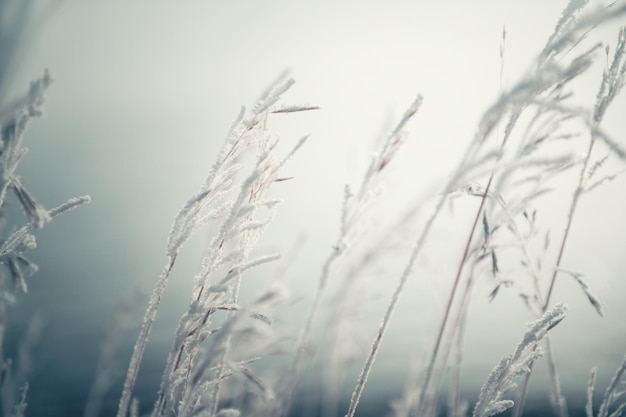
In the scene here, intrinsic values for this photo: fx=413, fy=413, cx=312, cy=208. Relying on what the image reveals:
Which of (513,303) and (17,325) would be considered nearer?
(17,325)

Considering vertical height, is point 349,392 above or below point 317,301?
below

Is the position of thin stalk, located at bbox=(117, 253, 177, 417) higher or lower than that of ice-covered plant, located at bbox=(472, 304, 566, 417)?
higher

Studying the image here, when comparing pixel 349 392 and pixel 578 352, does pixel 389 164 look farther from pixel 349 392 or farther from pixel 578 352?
pixel 578 352

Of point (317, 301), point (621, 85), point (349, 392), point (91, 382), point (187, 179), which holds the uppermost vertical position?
point (187, 179)

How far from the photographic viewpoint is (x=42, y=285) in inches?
321

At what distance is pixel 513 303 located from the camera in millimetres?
9711

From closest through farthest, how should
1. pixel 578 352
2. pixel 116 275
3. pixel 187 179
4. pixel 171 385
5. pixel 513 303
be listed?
pixel 171 385, pixel 578 352, pixel 116 275, pixel 513 303, pixel 187 179

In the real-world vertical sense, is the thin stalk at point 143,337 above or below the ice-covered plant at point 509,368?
above

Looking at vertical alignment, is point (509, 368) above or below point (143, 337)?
below

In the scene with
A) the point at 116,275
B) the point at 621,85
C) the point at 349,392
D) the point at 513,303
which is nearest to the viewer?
the point at 621,85

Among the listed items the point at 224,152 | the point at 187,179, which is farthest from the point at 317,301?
the point at 187,179

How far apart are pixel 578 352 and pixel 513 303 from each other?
2942 mm

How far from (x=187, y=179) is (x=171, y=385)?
70.9 ft

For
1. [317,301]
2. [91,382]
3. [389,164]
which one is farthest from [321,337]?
[91,382]
